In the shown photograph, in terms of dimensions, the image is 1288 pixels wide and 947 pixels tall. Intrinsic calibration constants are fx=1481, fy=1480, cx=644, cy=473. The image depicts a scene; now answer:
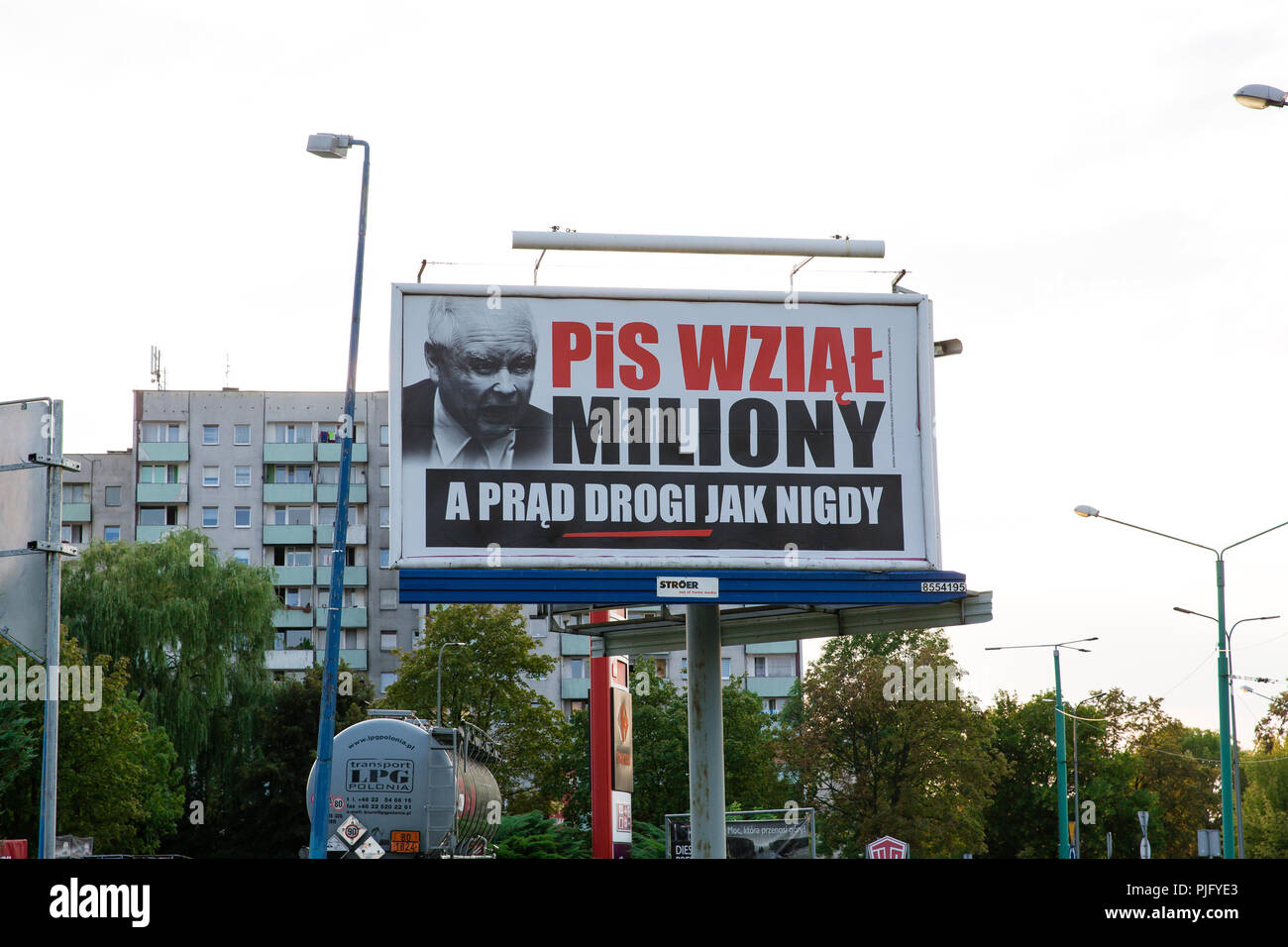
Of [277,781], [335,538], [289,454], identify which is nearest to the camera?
[335,538]

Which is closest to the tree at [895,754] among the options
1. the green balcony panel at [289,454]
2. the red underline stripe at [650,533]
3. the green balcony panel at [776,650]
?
the green balcony panel at [776,650]

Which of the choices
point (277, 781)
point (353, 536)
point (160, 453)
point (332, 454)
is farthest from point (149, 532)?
point (277, 781)

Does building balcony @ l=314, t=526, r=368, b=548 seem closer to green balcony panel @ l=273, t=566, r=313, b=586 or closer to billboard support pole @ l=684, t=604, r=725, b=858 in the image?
green balcony panel @ l=273, t=566, r=313, b=586

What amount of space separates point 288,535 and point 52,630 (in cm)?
8891

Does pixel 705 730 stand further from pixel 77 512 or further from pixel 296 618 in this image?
pixel 77 512

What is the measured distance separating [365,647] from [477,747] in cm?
6625

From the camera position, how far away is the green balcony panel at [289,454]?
96000 mm

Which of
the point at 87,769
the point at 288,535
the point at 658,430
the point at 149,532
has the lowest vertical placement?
the point at 87,769

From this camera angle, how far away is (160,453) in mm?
95500

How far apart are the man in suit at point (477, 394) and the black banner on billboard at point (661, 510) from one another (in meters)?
0.26

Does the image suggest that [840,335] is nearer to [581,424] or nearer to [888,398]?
[888,398]

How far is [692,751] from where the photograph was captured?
62.3ft

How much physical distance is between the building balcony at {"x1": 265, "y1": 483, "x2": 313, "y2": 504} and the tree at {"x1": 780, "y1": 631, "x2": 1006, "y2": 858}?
45132 mm
